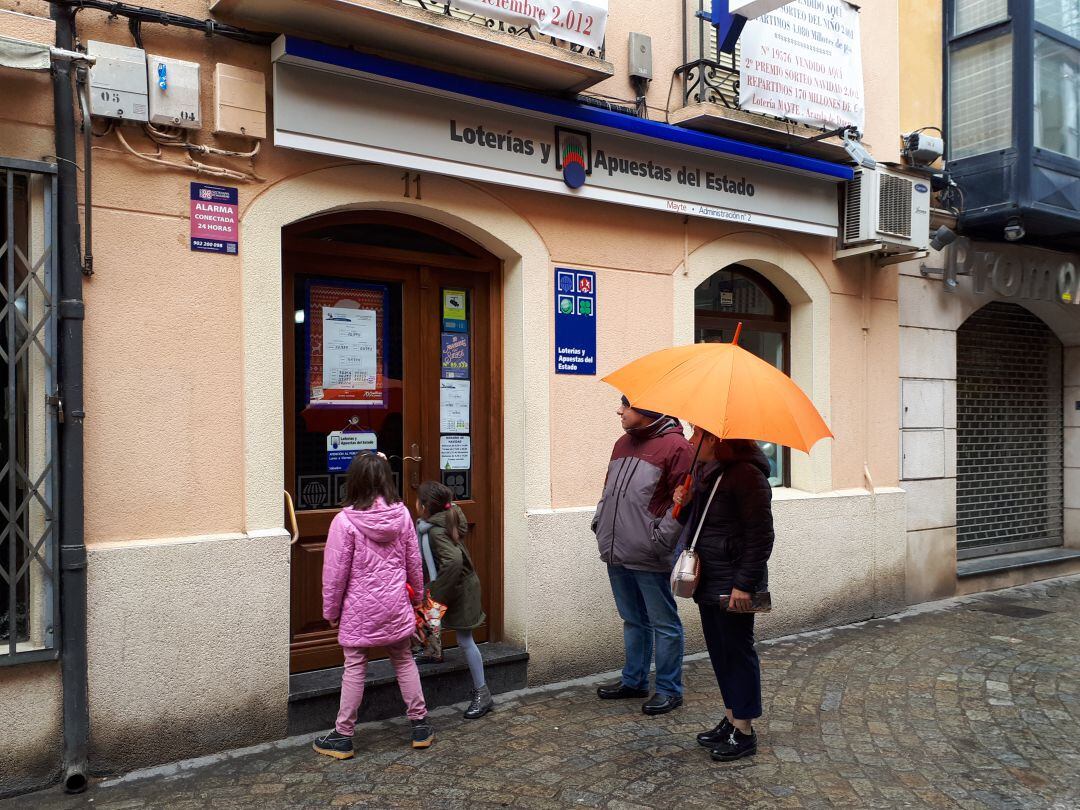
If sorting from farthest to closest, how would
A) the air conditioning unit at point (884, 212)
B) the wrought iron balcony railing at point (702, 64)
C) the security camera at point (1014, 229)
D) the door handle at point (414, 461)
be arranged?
the security camera at point (1014, 229) → the air conditioning unit at point (884, 212) → the wrought iron balcony railing at point (702, 64) → the door handle at point (414, 461)

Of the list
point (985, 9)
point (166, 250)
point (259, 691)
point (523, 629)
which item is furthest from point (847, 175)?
point (259, 691)

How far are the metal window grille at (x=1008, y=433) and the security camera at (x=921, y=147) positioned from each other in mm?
2228

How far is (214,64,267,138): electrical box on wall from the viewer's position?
184 inches

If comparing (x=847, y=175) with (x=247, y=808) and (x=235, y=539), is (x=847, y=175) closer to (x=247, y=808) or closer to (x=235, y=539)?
(x=235, y=539)

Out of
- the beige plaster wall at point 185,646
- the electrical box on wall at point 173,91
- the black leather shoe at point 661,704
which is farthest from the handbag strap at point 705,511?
the electrical box on wall at point 173,91

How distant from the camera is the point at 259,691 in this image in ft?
15.5

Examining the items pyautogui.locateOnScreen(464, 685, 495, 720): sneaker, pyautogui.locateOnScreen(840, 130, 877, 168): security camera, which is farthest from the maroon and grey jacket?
pyautogui.locateOnScreen(840, 130, 877, 168): security camera

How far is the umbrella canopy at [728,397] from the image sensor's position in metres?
3.88

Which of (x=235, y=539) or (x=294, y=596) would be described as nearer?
(x=235, y=539)

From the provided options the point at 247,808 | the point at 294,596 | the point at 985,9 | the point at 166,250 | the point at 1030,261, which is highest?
the point at 985,9

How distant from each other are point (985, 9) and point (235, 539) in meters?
8.25

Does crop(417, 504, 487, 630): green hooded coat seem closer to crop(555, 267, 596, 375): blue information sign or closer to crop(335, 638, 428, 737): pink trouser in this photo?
crop(335, 638, 428, 737): pink trouser

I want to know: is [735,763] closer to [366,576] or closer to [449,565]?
[449,565]

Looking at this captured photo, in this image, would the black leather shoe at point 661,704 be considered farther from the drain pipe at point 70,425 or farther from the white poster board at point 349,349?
the drain pipe at point 70,425
